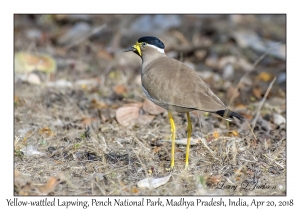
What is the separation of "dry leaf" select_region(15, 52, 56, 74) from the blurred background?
0.02m

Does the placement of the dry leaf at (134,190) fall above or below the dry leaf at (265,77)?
below

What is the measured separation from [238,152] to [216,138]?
1.38 feet

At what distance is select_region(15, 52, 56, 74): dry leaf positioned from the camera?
28.0 feet

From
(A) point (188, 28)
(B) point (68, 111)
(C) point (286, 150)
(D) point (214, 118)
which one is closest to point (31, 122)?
(B) point (68, 111)

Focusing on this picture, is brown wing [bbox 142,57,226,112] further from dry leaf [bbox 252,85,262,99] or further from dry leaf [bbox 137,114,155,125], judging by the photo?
dry leaf [bbox 252,85,262,99]

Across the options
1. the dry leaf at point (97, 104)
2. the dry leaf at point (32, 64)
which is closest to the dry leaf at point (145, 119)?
the dry leaf at point (97, 104)

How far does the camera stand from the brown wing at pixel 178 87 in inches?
203

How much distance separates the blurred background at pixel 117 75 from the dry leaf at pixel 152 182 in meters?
0.35

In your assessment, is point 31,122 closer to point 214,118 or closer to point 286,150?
point 214,118

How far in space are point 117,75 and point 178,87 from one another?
385 centimetres

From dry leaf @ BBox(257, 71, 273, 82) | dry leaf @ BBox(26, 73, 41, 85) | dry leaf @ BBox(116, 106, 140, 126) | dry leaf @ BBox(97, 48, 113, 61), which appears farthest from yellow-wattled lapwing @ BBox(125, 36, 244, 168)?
dry leaf @ BBox(97, 48, 113, 61)

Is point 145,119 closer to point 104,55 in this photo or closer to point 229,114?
point 229,114

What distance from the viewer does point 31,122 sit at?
6906 mm

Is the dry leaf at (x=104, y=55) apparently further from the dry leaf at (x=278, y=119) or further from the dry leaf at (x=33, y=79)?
the dry leaf at (x=278, y=119)
